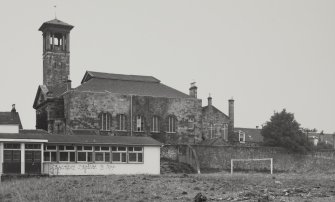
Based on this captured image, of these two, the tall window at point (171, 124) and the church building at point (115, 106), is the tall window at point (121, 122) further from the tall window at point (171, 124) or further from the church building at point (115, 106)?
the tall window at point (171, 124)

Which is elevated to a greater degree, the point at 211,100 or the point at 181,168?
the point at 211,100

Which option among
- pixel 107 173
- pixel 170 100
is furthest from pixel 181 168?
pixel 170 100

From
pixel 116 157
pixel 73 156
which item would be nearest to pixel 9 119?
pixel 73 156

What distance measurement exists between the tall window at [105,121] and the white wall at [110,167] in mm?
13460

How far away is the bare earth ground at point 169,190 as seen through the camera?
88.8ft

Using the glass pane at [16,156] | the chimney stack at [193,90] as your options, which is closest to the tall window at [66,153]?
the glass pane at [16,156]

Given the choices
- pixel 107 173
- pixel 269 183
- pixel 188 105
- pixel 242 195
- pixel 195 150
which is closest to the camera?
pixel 242 195

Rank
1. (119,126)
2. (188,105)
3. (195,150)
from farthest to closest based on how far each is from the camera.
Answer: (188,105) → (119,126) → (195,150)

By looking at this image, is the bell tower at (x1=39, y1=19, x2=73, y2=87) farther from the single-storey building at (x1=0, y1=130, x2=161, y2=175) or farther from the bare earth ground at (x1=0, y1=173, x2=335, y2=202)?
the bare earth ground at (x1=0, y1=173, x2=335, y2=202)

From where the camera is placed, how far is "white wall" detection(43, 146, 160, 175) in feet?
157

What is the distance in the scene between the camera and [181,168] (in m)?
56.7

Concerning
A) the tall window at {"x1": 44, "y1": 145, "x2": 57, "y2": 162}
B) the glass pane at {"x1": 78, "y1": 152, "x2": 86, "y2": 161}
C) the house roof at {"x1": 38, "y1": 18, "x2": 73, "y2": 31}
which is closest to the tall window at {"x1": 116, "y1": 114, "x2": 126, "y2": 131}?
the house roof at {"x1": 38, "y1": 18, "x2": 73, "y2": 31}

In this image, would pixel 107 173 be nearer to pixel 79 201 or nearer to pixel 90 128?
pixel 90 128

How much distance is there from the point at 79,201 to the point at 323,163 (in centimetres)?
4702
